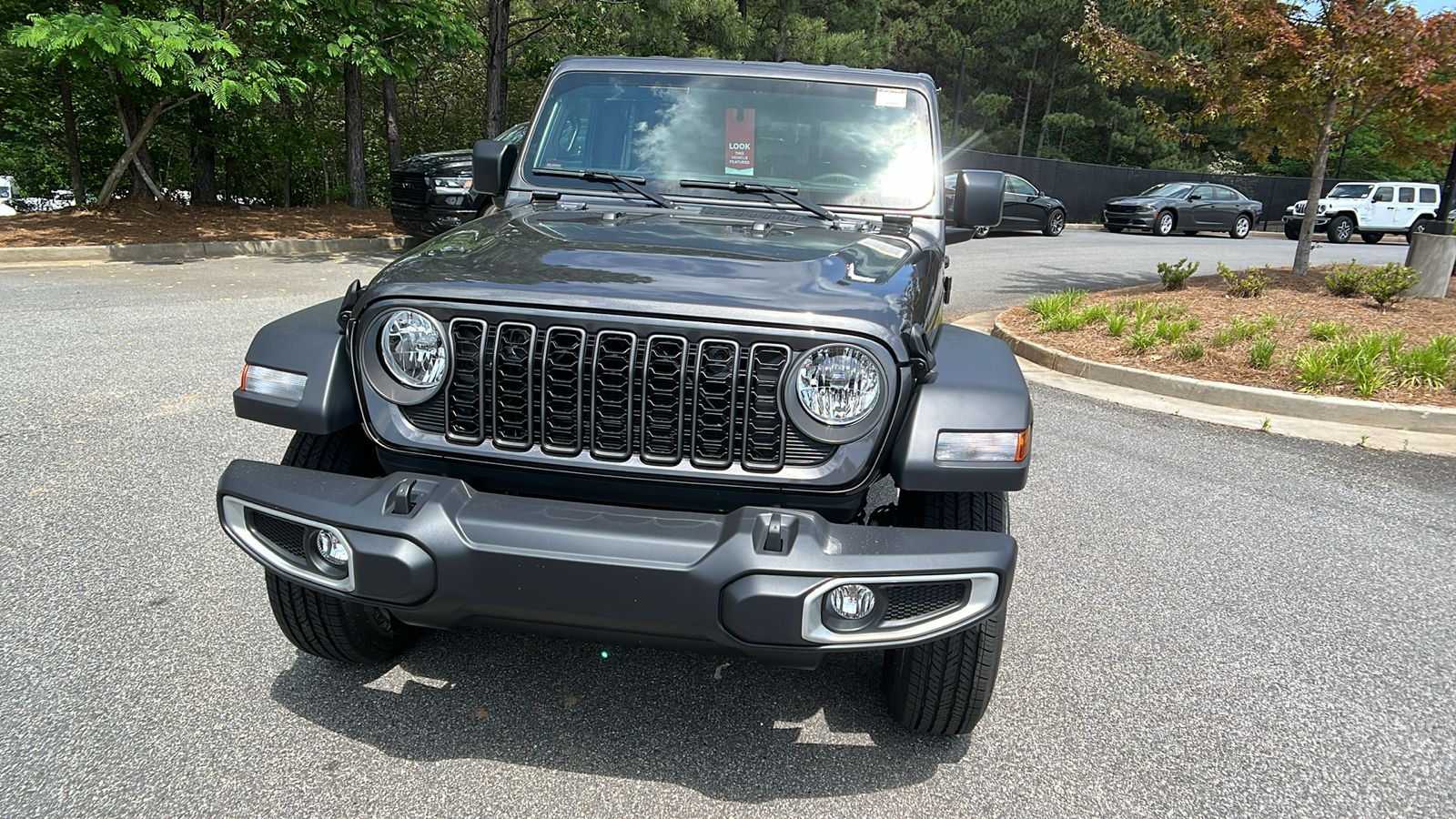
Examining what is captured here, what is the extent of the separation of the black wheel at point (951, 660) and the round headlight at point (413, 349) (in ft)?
4.14

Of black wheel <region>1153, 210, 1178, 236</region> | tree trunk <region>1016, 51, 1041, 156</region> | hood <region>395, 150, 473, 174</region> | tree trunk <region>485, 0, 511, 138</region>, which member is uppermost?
tree trunk <region>1016, 51, 1041, 156</region>

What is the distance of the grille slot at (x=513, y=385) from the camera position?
2.27 meters

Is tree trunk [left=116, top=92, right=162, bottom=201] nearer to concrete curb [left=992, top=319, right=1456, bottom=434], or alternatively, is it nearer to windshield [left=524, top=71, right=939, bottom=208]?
windshield [left=524, top=71, right=939, bottom=208]

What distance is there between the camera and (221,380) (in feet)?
20.0

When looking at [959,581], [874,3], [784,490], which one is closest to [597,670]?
[784,490]

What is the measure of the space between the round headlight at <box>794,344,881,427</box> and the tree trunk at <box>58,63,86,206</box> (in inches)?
631

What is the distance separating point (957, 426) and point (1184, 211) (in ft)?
86.4

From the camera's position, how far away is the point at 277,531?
7.59 ft

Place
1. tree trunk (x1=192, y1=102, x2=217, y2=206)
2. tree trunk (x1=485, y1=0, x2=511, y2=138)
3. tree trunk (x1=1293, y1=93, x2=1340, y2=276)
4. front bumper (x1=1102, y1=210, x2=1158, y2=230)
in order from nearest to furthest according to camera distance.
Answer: tree trunk (x1=1293, y1=93, x2=1340, y2=276)
tree trunk (x1=192, y1=102, x2=217, y2=206)
tree trunk (x1=485, y1=0, x2=511, y2=138)
front bumper (x1=1102, y1=210, x2=1158, y2=230)

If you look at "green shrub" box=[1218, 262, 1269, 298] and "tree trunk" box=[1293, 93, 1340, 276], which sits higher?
"tree trunk" box=[1293, 93, 1340, 276]

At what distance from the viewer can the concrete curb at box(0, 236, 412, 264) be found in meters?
11.5

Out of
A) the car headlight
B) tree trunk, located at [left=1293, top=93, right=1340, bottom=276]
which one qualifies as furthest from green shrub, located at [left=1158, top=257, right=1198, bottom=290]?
the car headlight

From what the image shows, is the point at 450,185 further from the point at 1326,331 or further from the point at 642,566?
the point at 642,566

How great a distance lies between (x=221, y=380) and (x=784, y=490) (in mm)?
5108
